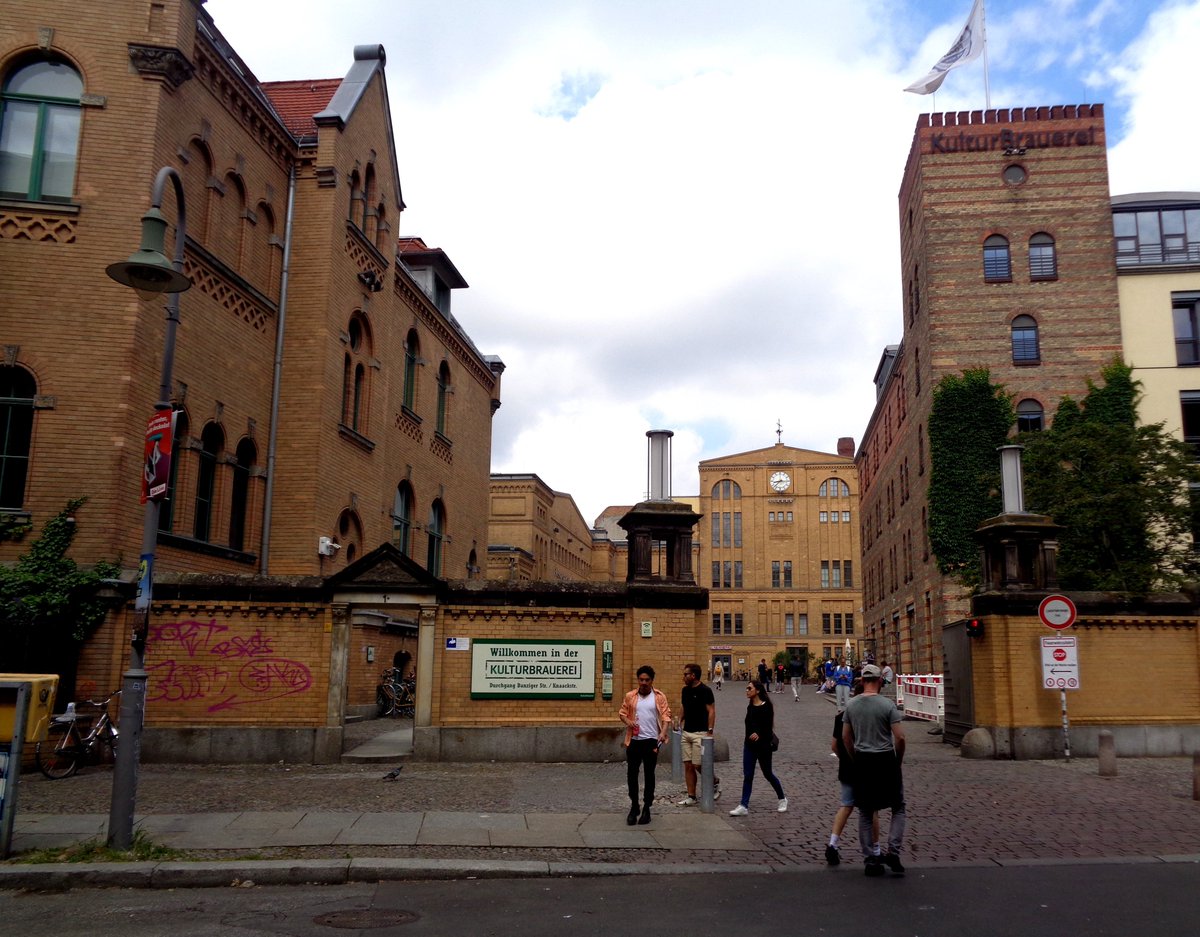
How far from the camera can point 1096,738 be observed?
18.0m

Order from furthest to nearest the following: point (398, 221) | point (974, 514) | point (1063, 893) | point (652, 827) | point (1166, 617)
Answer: point (974, 514) < point (398, 221) < point (1166, 617) < point (652, 827) < point (1063, 893)

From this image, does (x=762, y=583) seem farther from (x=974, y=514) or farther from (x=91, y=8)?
(x=91, y=8)

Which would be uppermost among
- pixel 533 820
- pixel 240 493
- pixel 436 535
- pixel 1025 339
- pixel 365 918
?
pixel 1025 339

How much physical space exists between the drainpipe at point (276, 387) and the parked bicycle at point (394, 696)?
16.5 feet

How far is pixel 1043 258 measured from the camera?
36.6 metres

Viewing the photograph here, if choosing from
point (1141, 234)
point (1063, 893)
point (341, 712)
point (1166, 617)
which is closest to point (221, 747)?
point (341, 712)

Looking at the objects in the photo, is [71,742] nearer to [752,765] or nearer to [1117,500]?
[752,765]

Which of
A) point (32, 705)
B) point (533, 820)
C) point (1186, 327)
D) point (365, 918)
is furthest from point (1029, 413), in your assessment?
point (365, 918)

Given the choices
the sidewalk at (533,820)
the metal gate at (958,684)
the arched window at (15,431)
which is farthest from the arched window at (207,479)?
the metal gate at (958,684)

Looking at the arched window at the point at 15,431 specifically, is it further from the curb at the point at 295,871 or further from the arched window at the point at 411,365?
the arched window at the point at 411,365

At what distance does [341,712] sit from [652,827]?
22.0ft

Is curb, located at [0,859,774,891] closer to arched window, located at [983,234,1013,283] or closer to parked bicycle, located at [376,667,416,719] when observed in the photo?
parked bicycle, located at [376,667,416,719]

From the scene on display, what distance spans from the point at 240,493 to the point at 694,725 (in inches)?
465

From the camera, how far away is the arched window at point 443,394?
107 feet
